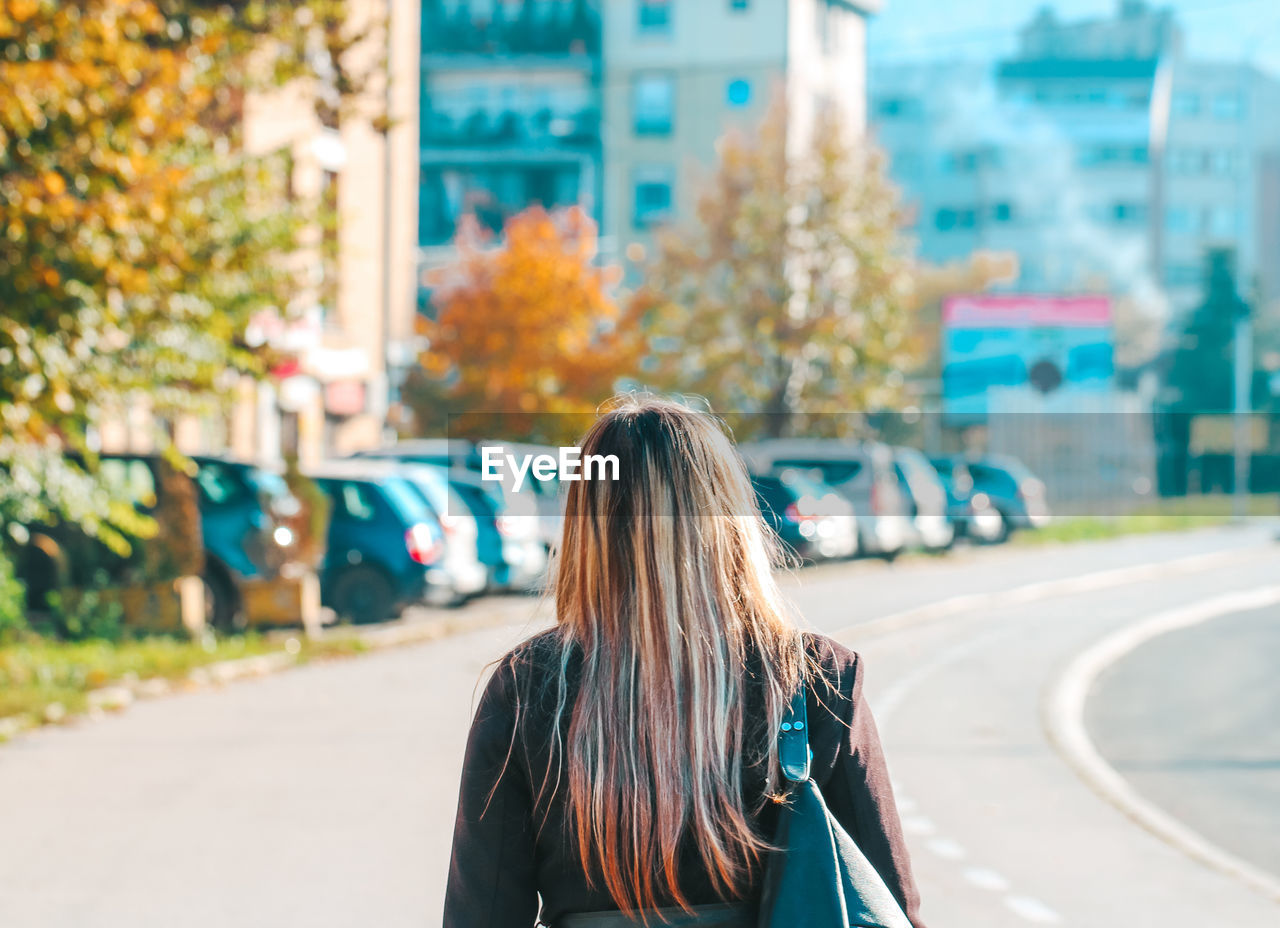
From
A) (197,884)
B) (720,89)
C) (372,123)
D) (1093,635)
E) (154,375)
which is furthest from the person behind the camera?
(720,89)

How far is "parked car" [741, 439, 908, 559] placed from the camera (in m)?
26.6

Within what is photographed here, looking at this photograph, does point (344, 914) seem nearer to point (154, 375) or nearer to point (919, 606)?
point (154, 375)

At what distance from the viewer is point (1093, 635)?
1695 cm

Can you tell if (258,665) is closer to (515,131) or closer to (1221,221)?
(515,131)

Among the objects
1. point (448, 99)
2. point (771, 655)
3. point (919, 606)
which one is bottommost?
point (919, 606)

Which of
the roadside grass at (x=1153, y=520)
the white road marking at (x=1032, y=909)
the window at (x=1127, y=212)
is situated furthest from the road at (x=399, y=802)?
the window at (x=1127, y=212)

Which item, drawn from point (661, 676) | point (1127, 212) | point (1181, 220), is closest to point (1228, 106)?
point (1181, 220)

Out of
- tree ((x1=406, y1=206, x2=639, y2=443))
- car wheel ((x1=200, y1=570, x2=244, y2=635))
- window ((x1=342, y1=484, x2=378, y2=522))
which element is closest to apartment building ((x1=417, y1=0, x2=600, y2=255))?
tree ((x1=406, y1=206, x2=639, y2=443))

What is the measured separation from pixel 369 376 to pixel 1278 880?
973 inches

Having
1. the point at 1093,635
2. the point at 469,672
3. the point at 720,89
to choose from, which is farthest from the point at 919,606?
the point at 720,89

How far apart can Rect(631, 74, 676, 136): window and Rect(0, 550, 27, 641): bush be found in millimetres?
44467

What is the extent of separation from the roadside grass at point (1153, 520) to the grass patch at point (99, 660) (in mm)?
24065

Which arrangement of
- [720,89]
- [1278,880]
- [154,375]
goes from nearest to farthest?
[1278,880], [154,375], [720,89]

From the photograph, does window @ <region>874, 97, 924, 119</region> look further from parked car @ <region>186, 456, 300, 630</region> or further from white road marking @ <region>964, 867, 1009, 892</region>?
white road marking @ <region>964, 867, 1009, 892</region>
